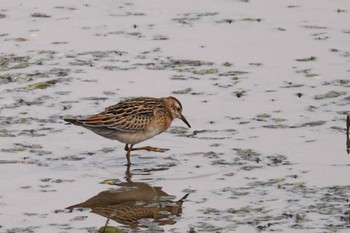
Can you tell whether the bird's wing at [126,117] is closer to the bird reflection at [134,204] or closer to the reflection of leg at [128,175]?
the reflection of leg at [128,175]

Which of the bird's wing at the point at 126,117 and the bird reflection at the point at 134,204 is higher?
the bird's wing at the point at 126,117

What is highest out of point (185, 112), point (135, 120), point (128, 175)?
point (135, 120)

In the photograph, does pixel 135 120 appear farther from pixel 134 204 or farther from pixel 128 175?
pixel 134 204

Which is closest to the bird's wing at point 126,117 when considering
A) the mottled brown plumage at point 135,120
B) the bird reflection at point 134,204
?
the mottled brown plumage at point 135,120

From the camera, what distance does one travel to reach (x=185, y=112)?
762 inches

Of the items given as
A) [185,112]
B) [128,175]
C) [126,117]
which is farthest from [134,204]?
[185,112]

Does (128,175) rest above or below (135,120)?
below

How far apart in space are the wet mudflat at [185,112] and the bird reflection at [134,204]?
3 cm

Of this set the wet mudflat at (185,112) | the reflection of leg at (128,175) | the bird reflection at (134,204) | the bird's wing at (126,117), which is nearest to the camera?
the bird reflection at (134,204)

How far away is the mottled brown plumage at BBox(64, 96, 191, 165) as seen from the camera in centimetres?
1744

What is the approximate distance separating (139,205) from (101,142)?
9.71 feet

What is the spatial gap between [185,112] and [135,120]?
1.81 meters

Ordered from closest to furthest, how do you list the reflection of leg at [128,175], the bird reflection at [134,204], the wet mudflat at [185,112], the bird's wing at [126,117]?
the bird reflection at [134,204] → the wet mudflat at [185,112] → the reflection of leg at [128,175] → the bird's wing at [126,117]

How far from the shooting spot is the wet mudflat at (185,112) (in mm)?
15109
